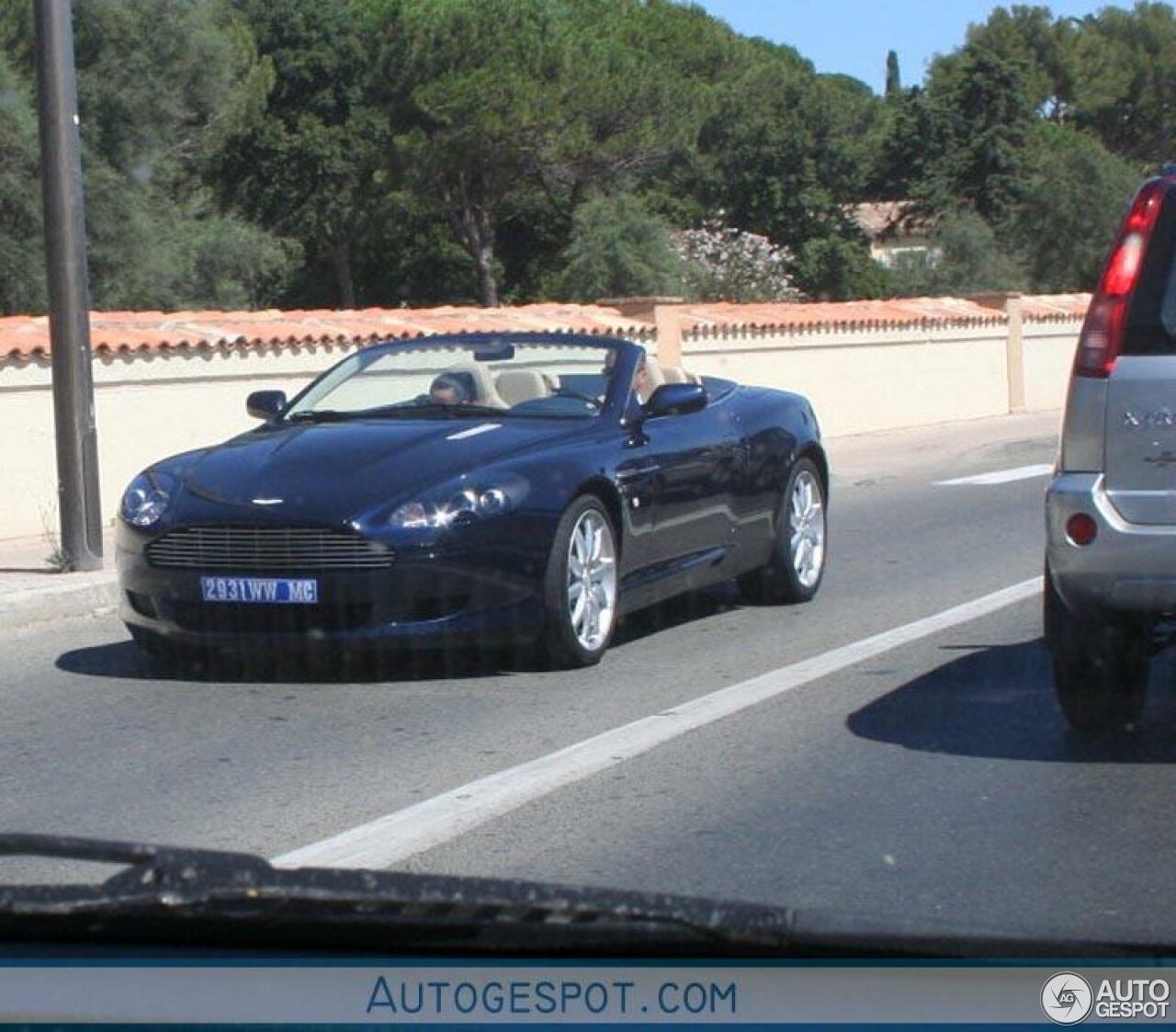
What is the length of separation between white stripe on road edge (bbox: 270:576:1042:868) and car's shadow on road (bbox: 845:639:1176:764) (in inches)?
20.2

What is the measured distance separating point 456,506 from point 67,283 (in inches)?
213

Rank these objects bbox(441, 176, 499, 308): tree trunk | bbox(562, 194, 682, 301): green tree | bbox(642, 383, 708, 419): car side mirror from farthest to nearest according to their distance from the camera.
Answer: bbox(441, 176, 499, 308): tree trunk, bbox(562, 194, 682, 301): green tree, bbox(642, 383, 708, 419): car side mirror

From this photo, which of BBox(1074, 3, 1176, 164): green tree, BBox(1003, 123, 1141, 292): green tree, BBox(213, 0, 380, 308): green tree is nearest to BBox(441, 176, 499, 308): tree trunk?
BBox(213, 0, 380, 308): green tree

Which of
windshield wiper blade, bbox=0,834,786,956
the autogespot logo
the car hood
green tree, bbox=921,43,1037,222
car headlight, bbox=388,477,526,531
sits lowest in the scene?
car headlight, bbox=388,477,526,531

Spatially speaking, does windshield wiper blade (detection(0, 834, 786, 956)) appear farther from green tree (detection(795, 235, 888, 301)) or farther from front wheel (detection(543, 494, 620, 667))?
green tree (detection(795, 235, 888, 301))

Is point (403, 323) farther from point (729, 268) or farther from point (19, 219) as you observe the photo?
point (729, 268)

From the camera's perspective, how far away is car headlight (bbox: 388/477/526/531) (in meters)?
8.45

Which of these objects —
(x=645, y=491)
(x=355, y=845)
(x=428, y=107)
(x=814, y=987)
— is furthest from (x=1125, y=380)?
(x=428, y=107)

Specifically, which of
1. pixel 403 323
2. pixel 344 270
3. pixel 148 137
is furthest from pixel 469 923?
pixel 344 270

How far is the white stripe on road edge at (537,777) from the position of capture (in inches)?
232

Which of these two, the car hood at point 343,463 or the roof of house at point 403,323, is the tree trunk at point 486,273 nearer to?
the roof of house at point 403,323

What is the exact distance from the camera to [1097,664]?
701 centimetres

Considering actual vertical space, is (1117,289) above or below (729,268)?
above

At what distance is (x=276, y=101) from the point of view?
190ft
